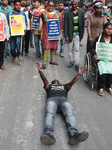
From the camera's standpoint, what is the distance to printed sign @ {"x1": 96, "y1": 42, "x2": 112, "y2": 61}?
169 inches

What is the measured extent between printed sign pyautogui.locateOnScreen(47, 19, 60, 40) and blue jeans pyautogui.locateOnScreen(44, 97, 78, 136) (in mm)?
2731

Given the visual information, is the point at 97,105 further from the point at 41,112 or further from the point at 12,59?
the point at 12,59

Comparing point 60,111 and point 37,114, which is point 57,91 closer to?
point 60,111

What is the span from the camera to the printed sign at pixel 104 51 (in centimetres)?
430

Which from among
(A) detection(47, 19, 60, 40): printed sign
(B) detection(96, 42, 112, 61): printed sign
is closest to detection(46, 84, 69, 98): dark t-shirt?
(B) detection(96, 42, 112, 61): printed sign

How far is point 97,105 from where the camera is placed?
12.3 feet

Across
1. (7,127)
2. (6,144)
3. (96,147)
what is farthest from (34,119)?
(96,147)

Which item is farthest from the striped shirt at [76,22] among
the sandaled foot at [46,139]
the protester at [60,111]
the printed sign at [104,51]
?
the sandaled foot at [46,139]

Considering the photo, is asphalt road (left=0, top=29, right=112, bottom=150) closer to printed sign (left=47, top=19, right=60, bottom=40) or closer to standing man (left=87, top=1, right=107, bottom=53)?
printed sign (left=47, top=19, right=60, bottom=40)

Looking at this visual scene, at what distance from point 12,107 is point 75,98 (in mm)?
1319

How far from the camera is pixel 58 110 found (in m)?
3.31

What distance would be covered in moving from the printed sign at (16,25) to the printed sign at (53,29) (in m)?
0.79

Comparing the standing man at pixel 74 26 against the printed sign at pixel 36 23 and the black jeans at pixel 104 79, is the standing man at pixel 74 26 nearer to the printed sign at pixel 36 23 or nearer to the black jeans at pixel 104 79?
the printed sign at pixel 36 23

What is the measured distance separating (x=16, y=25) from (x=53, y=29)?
1.08 metres
